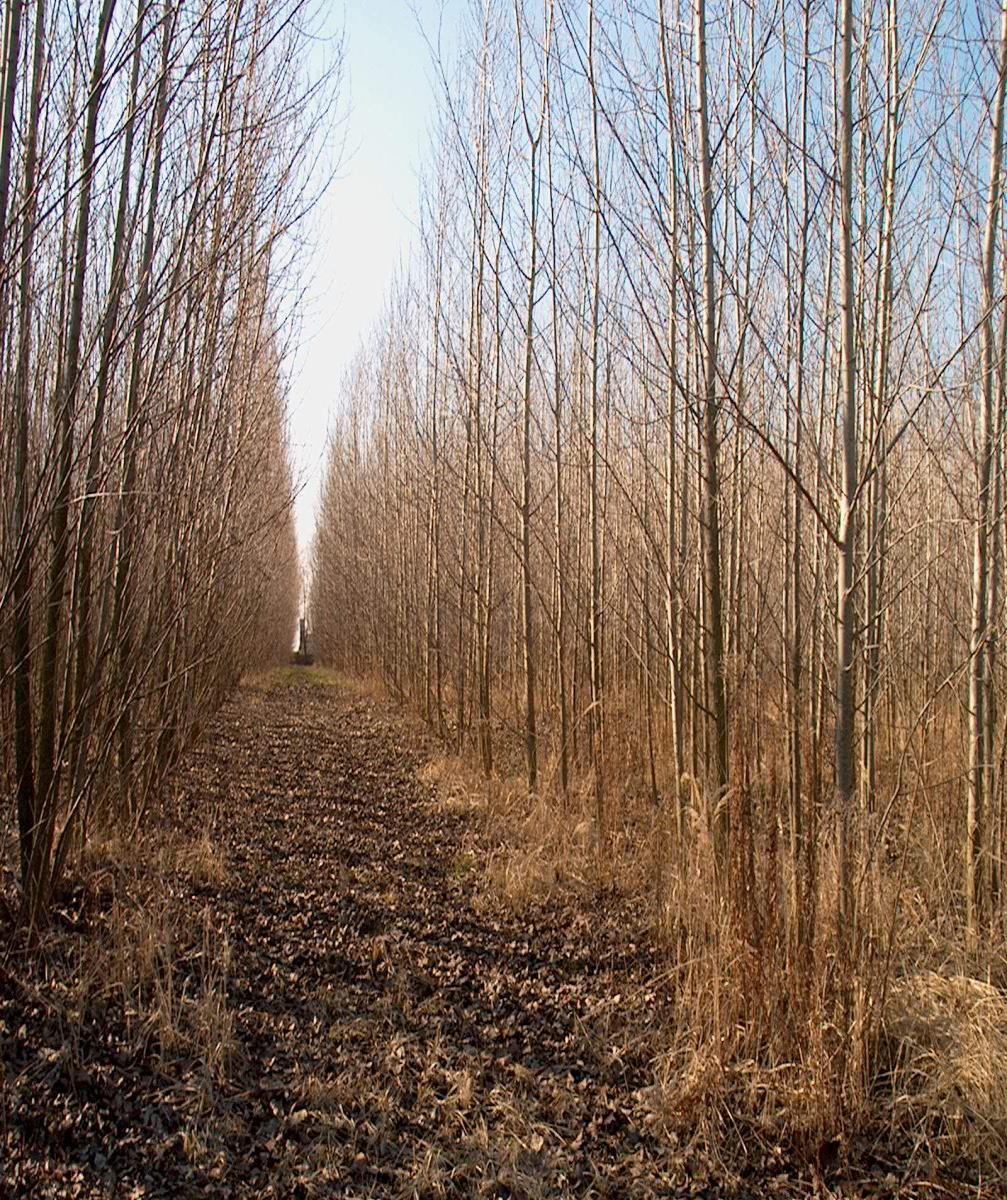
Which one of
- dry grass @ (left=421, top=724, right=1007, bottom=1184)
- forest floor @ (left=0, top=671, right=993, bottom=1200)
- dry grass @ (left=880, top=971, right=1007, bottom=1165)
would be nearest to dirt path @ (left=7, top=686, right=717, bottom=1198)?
forest floor @ (left=0, top=671, right=993, bottom=1200)

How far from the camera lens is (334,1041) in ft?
9.56

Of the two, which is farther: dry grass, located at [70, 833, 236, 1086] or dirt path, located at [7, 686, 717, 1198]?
dry grass, located at [70, 833, 236, 1086]

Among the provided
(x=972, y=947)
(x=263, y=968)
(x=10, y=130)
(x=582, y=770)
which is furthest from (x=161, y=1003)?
(x=582, y=770)

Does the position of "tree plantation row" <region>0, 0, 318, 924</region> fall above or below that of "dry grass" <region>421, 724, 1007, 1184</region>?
above

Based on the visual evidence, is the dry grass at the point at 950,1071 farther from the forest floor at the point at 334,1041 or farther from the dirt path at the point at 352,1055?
the dirt path at the point at 352,1055

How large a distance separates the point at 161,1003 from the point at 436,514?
6.30 meters

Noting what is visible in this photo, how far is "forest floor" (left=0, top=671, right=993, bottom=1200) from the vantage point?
227 centimetres

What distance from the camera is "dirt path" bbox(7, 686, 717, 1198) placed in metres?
2.28

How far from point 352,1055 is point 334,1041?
0.39 feet

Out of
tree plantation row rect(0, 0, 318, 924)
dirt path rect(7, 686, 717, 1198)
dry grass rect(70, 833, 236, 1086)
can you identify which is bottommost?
dirt path rect(7, 686, 717, 1198)

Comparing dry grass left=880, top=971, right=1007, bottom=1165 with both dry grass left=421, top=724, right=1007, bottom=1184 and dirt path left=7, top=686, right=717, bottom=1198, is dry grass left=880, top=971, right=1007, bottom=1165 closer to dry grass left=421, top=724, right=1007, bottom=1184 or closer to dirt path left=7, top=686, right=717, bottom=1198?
dry grass left=421, top=724, right=1007, bottom=1184

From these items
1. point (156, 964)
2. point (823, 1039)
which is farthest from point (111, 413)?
point (823, 1039)

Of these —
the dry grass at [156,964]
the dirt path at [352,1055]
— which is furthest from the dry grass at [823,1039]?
the dry grass at [156,964]

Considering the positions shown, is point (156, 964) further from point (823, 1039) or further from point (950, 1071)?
point (950, 1071)
